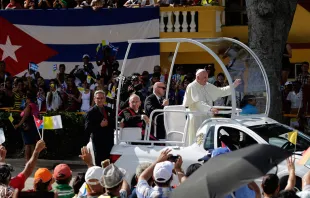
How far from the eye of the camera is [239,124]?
42.5 feet

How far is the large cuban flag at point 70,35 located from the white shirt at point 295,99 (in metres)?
4.83

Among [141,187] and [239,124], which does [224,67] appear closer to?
[239,124]

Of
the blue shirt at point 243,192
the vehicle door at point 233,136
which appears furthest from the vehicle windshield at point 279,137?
the blue shirt at point 243,192

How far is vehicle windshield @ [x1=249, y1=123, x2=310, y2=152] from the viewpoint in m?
12.7

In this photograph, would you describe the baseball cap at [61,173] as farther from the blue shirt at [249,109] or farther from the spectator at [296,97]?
the spectator at [296,97]

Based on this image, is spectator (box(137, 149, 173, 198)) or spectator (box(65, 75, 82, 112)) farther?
spectator (box(65, 75, 82, 112))

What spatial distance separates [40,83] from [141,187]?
1384 centimetres

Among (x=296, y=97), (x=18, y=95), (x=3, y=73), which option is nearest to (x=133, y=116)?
(x=296, y=97)

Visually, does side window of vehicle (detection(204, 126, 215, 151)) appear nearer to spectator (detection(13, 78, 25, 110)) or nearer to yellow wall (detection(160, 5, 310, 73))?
Answer: spectator (detection(13, 78, 25, 110))

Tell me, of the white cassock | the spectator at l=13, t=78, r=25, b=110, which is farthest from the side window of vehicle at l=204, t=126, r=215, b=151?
the spectator at l=13, t=78, r=25, b=110

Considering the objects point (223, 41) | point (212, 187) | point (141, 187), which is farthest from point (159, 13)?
Result: point (212, 187)

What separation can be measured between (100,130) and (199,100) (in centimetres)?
167

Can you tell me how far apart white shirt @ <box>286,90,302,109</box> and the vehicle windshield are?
5247 millimetres

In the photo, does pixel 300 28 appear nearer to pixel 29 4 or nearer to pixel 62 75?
pixel 62 75
